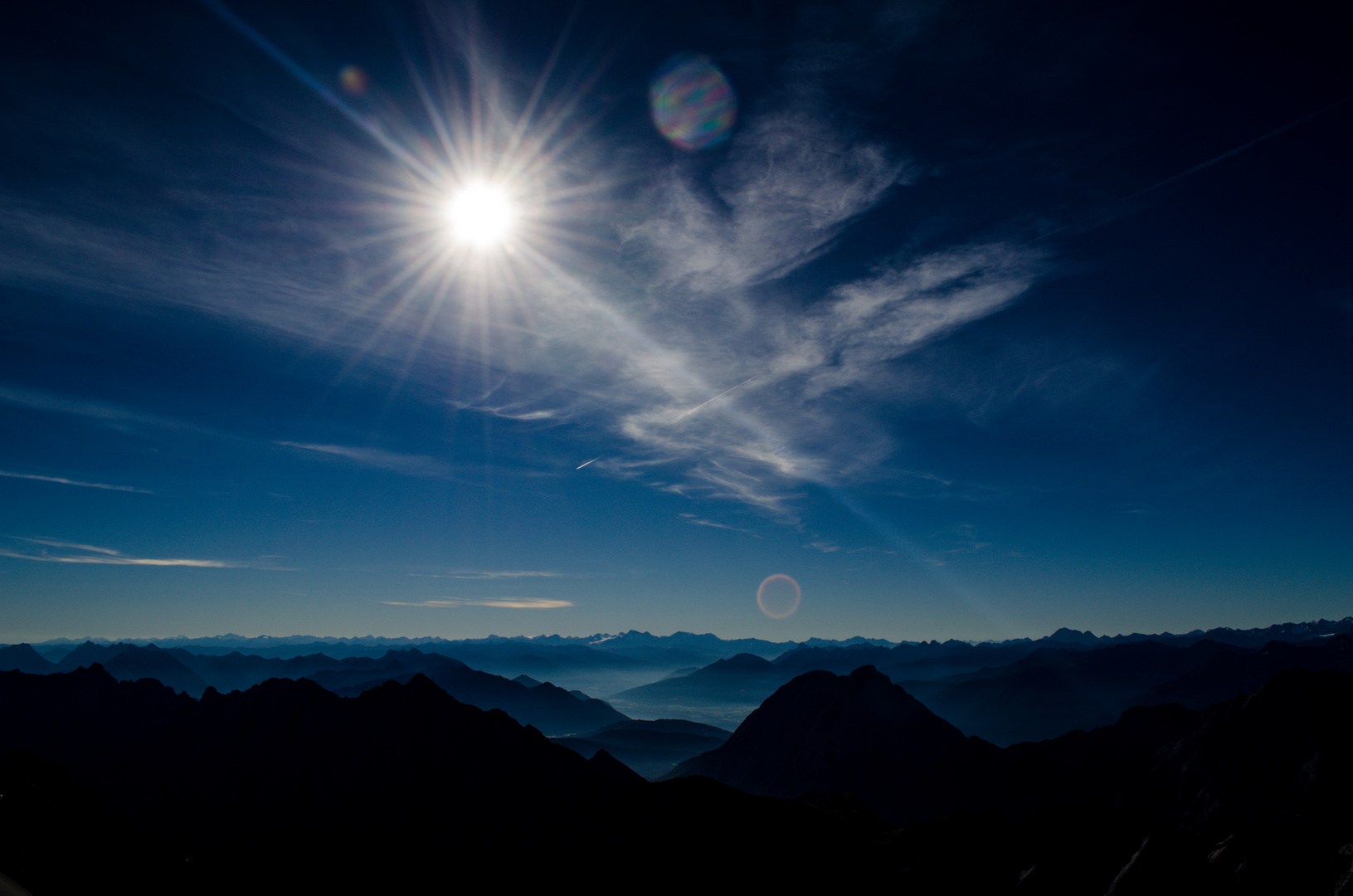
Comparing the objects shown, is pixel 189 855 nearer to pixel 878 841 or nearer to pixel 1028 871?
pixel 878 841

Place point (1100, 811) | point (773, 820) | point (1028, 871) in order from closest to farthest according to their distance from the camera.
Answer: point (1028, 871) → point (1100, 811) → point (773, 820)

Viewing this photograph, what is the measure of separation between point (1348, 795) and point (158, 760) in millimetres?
344484

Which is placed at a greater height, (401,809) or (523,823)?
(401,809)

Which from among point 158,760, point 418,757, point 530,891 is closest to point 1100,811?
point 530,891

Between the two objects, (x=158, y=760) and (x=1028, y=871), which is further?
(x=158, y=760)

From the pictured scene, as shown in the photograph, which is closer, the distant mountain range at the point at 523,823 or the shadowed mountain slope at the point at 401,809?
the distant mountain range at the point at 523,823

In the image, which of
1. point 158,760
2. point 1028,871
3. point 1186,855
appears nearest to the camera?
point 1186,855

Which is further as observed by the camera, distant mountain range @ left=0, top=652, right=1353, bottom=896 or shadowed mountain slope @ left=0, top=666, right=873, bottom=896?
shadowed mountain slope @ left=0, top=666, right=873, bottom=896

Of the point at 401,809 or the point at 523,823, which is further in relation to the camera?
the point at 401,809

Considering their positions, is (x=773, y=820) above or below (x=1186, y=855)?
below

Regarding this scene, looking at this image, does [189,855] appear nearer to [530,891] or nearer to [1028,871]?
[530,891]

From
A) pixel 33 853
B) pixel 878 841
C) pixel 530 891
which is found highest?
pixel 33 853

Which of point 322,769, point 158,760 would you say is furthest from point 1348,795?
point 158,760

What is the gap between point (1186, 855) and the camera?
3814 inches
